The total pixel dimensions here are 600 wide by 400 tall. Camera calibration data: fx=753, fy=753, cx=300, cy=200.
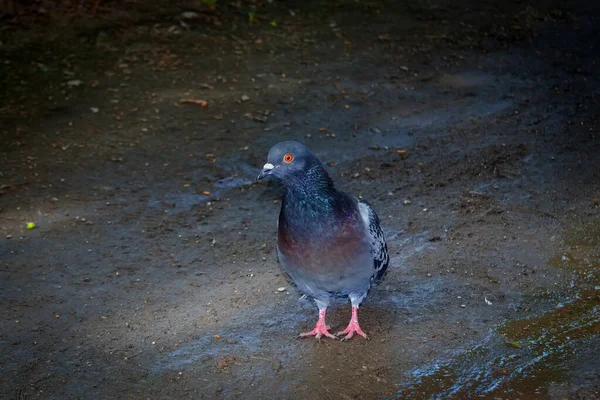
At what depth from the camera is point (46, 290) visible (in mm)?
4941

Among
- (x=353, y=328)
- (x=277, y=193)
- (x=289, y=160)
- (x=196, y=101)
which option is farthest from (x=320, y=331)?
(x=196, y=101)

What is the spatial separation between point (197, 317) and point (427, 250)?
166cm

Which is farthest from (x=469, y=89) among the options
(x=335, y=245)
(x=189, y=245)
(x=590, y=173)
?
(x=335, y=245)

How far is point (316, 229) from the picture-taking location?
13.1 feet

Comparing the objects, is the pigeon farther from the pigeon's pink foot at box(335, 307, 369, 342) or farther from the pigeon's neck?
the pigeon's pink foot at box(335, 307, 369, 342)

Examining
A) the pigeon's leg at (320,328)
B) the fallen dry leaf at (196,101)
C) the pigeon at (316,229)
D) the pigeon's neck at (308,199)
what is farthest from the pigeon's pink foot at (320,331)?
the fallen dry leaf at (196,101)

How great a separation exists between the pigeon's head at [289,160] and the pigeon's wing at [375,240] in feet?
1.57

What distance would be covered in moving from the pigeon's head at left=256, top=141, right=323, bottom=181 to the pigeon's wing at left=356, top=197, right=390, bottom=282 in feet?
1.57

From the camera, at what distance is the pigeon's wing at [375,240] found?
13.8 feet

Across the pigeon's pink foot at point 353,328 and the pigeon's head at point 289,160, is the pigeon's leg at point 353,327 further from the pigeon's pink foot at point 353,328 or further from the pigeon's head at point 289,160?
the pigeon's head at point 289,160

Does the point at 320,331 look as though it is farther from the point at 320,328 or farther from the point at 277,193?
the point at 277,193

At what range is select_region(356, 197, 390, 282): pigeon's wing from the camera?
4207 mm

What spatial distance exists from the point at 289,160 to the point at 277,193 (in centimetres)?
212

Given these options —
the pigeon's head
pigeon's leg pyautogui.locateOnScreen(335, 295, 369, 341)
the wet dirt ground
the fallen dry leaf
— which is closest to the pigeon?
the pigeon's head
